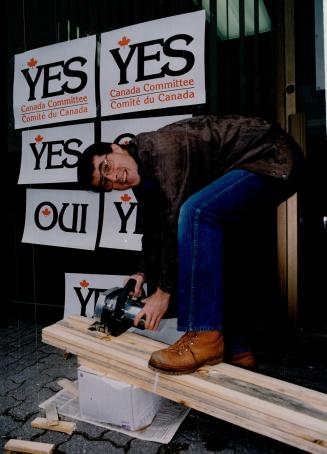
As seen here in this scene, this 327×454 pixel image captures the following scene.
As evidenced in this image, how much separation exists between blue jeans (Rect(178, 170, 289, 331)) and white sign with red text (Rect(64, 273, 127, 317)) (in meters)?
1.37

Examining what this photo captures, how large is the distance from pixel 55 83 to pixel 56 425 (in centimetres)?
249

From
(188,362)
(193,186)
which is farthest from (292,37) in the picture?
(188,362)

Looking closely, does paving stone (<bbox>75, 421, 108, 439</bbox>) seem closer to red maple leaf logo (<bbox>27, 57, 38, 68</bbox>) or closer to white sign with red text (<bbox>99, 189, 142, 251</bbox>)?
white sign with red text (<bbox>99, 189, 142, 251</bbox>)

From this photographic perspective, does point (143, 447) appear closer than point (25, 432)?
Yes

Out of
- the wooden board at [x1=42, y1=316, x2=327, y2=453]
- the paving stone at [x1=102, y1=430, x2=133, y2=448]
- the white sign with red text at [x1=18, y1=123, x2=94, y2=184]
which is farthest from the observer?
the white sign with red text at [x1=18, y1=123, x2=94, y2=184]

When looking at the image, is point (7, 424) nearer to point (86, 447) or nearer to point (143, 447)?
point (86, 447)

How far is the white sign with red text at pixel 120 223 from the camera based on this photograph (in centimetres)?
287

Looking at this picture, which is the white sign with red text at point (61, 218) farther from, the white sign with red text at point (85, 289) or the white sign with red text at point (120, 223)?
the white sign with red text at point (85, 289)

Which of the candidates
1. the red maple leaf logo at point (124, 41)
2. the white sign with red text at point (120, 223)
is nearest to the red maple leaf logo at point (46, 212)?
the white sign with red text at point (120, 223)

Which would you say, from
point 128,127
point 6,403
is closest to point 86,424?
Answer: point 6,403

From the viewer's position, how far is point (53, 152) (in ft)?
10.1

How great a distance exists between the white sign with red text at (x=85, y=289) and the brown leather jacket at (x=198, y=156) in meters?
1.28

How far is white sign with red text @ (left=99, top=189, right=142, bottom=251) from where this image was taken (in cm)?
287

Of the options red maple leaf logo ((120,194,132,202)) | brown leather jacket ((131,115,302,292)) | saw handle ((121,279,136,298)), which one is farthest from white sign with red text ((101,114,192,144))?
saw handle ((121,279,136,298))
